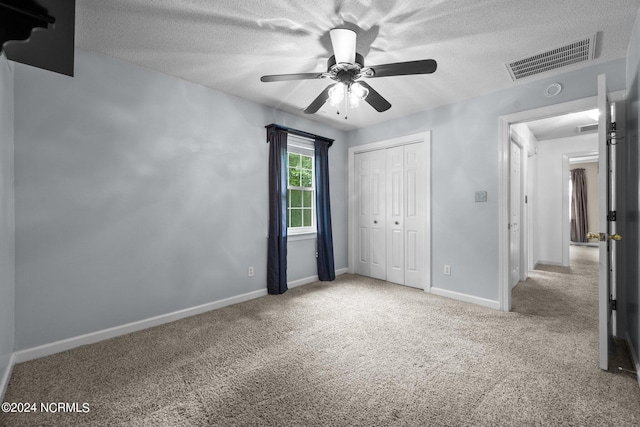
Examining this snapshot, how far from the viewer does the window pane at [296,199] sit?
13.6ft

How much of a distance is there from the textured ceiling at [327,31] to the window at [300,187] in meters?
1.37

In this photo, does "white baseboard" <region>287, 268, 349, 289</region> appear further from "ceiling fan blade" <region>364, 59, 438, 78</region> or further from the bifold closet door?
"ceiling fan blade" <region>364, 59, 438, 78</region>

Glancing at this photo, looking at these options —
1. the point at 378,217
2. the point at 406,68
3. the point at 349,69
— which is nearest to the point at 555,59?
the point at 406,68

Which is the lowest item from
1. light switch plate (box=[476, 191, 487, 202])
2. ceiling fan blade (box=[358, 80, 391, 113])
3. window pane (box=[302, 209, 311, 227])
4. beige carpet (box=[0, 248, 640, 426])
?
beige carpet (box=[0, 248, 640, 426])

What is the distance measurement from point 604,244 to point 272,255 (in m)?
3.07

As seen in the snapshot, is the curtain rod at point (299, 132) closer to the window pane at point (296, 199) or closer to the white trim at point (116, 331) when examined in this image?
the window pane at point (296, 199)

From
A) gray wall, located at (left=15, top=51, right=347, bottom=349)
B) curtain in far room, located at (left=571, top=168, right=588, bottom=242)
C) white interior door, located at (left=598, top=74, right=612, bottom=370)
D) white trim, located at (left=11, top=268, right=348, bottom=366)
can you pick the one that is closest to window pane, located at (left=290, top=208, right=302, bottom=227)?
gray wall, located at (left=15, top=51, right=347, bottom=349)

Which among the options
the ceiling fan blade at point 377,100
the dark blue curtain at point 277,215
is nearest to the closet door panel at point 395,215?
the dark blue curtain at point 277,215

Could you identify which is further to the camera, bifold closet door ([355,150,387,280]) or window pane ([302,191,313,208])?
bifold closet door ([355,150,387,280])

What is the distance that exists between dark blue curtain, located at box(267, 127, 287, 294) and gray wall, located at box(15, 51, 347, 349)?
0.33 feet

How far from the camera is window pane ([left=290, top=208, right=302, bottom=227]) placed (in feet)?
13.6

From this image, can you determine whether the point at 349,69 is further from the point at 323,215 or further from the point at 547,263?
the point at 547,263

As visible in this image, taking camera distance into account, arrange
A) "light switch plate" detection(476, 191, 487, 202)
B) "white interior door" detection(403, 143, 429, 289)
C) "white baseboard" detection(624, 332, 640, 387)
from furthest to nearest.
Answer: "white interior door" detection(403, 143, 429, 289), "light switch plate" detection(476, 191, 487, 202), "white baseboard" detection(624, 332, 640, 387)

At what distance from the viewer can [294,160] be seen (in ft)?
13.7
